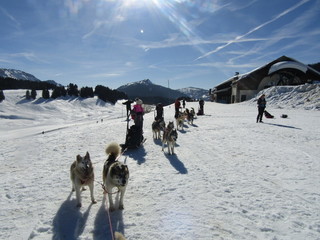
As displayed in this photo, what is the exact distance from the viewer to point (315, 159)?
7.20m

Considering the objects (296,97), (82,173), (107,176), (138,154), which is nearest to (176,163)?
(138,154)

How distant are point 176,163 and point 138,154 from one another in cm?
192

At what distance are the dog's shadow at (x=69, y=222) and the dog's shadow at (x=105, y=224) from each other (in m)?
0.25

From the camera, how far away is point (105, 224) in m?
3.83

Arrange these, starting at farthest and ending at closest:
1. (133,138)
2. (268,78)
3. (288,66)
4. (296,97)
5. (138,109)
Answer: (268,78) → (288,66) → (296,97) → (138,109) → (133,138)

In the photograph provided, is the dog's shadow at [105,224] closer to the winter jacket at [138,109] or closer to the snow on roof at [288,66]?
the winter jacket at [138,109]

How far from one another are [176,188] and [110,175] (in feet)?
6.02

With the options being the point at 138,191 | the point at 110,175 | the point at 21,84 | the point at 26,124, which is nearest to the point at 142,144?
the point at 138,191

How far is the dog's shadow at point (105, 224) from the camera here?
3533mm

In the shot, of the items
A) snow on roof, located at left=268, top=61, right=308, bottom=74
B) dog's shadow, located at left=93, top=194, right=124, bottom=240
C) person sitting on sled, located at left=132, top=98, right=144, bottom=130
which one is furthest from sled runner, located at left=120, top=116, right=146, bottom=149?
snow on roof, located at left=268, top=61, right=308, bottom=74

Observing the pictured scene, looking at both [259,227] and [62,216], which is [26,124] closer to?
[62,216]

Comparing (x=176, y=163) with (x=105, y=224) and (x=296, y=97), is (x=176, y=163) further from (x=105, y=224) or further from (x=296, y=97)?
(x=296, y=97)

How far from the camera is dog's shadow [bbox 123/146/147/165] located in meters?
7.63

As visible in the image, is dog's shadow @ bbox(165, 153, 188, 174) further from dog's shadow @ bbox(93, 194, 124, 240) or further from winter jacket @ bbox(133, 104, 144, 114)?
dog's shadow @ bbox(93, 194, 124, 240)
